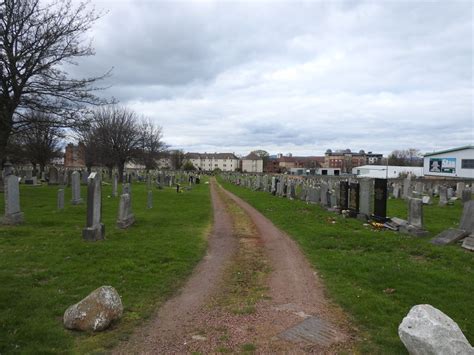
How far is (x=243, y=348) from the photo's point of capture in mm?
4148

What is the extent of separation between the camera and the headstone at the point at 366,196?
49.1ft

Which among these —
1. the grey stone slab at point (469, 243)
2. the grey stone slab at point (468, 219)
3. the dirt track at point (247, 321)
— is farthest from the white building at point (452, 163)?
the dirt track at point (247, 321)

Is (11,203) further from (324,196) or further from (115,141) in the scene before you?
(115,141)

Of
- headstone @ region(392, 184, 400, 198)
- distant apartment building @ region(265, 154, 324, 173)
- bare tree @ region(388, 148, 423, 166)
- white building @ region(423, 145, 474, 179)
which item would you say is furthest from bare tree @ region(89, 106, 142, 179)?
distant apartment building @ region(265, 154, 324, 173)

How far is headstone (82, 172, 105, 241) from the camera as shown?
31.9 feet

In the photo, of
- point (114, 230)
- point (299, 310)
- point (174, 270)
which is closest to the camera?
point (299, 310)

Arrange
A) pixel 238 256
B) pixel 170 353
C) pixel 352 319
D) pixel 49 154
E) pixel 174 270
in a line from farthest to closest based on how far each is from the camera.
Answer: pixel 49 154 < pixel 238 256 < pixel 174 270 < pixel 352 319 < pixel 170 353

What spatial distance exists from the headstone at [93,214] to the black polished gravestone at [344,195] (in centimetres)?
1134

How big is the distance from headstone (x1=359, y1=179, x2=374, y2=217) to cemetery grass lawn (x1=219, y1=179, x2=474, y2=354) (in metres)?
2.35

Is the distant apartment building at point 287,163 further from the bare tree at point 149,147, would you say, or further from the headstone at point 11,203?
the headstone at point 11,203

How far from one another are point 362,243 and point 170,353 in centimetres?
749

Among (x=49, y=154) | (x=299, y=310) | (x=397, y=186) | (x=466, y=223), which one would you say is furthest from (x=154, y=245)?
(x=49, y=154)

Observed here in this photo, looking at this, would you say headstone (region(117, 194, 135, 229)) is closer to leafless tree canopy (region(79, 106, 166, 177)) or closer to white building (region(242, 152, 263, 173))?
leafless tree canopy (region(79, 106, 166, 177))

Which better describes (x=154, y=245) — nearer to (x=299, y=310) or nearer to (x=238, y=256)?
(x=238, y=256)
